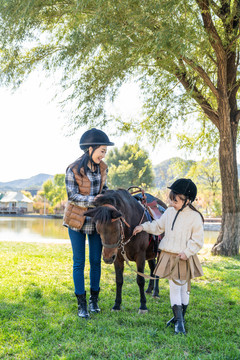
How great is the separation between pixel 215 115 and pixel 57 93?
4.36 meters

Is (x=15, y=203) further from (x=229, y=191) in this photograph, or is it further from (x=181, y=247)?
(x=181, y=247)

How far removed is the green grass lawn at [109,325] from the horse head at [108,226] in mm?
733

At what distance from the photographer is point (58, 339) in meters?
2.99

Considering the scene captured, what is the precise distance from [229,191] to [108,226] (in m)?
6.69

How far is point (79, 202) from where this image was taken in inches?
137

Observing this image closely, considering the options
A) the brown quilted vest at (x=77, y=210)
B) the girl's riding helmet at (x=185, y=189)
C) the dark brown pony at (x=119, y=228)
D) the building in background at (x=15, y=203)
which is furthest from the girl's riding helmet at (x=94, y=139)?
the building in background at (x=15, y=203)

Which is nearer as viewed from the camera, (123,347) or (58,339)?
(123,347)

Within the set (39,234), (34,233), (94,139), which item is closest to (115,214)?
(94,139)

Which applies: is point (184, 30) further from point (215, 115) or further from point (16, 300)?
point (16, 300)

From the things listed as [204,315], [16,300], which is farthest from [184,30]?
[16,300]

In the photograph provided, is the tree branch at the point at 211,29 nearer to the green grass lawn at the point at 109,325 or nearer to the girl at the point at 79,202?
the girl at the point at 79,202

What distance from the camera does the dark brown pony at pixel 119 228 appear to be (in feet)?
10.1

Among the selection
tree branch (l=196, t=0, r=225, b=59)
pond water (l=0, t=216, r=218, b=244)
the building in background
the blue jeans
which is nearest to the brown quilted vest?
the blue jeans

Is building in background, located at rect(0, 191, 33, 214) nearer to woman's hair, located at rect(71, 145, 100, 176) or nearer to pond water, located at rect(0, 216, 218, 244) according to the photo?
pond water, located at rect(0, 216, 218, 244)
